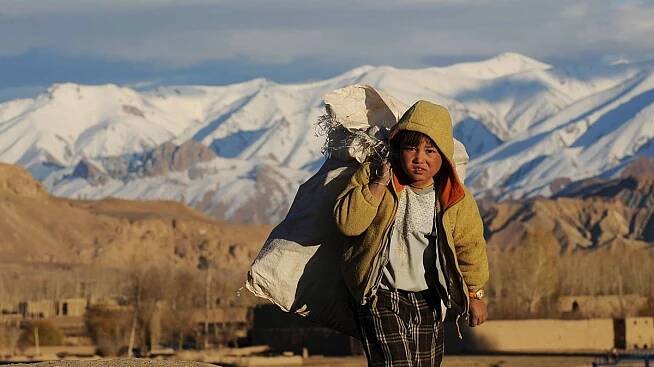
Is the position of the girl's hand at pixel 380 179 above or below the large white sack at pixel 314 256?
above

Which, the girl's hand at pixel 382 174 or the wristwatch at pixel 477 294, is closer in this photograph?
the girl's hand at pixel 382 174

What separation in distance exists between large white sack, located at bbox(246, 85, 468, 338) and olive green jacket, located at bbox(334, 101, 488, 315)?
0.21m

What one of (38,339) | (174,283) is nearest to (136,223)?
(174,283)

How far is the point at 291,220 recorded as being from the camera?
7.42 meters

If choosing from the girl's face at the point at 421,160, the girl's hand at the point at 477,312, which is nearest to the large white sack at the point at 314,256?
the girl's face at the point at 421,160

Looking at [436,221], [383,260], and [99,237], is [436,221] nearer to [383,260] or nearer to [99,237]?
[383,260]

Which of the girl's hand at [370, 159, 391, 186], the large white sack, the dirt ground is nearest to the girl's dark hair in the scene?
the girl's hand at [370, 159, 391, 186]

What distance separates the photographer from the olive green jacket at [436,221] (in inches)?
275

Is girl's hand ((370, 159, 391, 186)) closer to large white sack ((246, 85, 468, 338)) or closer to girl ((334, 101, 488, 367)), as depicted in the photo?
girl ((334, 101, 488, 367))

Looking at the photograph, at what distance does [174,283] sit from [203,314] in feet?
28.1

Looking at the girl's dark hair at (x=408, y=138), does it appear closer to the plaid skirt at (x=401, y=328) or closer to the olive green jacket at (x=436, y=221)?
the olive green jacket at (x=436, y=221)

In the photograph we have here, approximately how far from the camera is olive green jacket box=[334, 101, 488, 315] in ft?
22.9

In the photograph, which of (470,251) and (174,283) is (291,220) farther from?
(174,283)

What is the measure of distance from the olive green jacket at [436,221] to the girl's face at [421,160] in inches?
2.0
